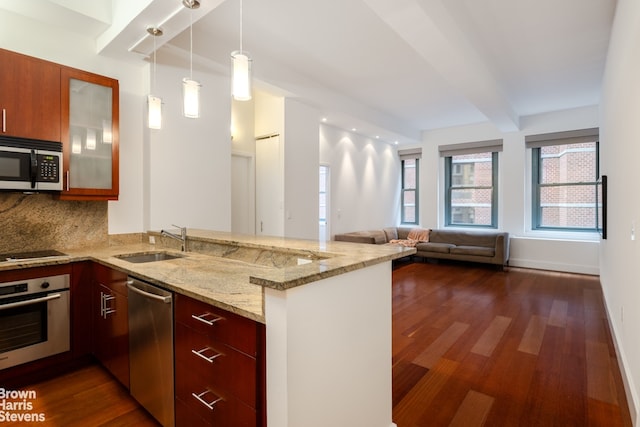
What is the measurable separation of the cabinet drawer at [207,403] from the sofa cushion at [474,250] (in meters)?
6.00

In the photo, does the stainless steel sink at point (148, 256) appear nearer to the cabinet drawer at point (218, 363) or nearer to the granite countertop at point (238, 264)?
the granite countertop at point (238, 264)

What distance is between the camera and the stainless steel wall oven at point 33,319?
2172mm

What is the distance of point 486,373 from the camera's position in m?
2.49

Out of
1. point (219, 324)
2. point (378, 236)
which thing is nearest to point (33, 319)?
point (219, 324)

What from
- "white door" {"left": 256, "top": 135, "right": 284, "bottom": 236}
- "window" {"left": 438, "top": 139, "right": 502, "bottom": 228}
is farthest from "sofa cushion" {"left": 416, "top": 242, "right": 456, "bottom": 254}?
"white door" {"left": 256, "top": 135, "right": 284, "bottom": 236}

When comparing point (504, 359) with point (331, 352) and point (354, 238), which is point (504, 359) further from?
point (354, 238)

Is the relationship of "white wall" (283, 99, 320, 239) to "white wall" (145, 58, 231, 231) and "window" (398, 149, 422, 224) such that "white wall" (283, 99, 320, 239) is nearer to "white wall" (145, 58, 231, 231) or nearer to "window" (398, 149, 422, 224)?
"white wall" (145, 58, 231, 231)

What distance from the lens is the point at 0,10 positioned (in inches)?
98.1

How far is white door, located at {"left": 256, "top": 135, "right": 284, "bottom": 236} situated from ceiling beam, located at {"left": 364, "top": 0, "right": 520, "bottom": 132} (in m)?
2.34

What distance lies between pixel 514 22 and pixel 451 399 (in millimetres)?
3347

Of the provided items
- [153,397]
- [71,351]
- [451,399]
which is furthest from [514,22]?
[71,351]

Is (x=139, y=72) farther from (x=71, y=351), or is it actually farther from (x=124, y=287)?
(x=71, y=351)

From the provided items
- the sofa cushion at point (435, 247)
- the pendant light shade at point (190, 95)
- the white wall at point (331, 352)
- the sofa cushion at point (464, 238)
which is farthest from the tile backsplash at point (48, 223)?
the sofa cushion at point (464, 238)

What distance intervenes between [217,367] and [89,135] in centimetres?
235
